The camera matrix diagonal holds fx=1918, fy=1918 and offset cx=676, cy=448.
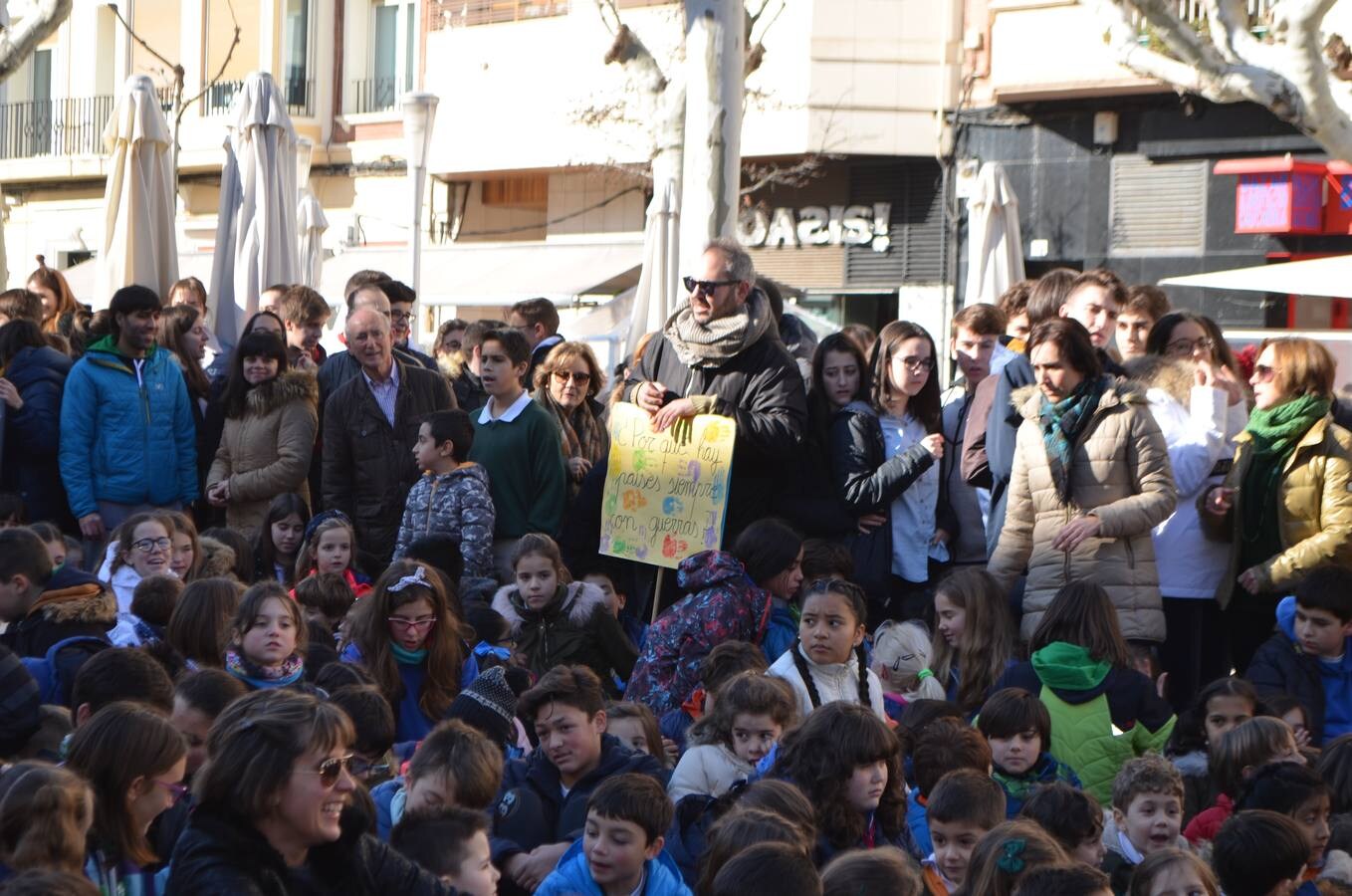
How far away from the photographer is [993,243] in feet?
56.1

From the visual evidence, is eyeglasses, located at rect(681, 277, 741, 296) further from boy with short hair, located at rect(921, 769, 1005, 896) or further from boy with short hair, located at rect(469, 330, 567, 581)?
boy with short hair, located at rect(921, 769, 1005, 896)

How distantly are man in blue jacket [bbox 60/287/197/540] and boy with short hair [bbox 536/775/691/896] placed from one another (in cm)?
503

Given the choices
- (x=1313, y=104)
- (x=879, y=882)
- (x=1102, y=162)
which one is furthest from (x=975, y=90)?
(x=879, y=882)

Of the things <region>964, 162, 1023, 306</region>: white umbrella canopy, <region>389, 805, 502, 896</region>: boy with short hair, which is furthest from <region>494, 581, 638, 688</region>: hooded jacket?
<region>964, 162, 1023, 306</region>: white umbrella canopy

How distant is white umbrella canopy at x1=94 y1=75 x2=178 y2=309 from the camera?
12492mm

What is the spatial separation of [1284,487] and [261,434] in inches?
186

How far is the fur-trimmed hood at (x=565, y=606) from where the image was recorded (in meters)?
7.64

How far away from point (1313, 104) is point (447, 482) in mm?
7278

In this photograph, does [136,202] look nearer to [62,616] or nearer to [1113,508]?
[62,616]

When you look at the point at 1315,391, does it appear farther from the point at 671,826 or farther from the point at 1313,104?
the point at 1313,104

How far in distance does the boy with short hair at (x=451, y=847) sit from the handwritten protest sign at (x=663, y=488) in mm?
3433

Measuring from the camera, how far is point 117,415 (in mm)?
9266

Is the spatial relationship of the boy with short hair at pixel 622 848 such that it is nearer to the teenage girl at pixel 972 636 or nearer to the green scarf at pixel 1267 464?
the teenage girl at pixel 972 636

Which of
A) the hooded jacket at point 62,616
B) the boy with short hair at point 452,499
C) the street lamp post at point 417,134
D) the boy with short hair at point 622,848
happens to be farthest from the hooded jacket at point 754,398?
the street lamp post at point 417,134
